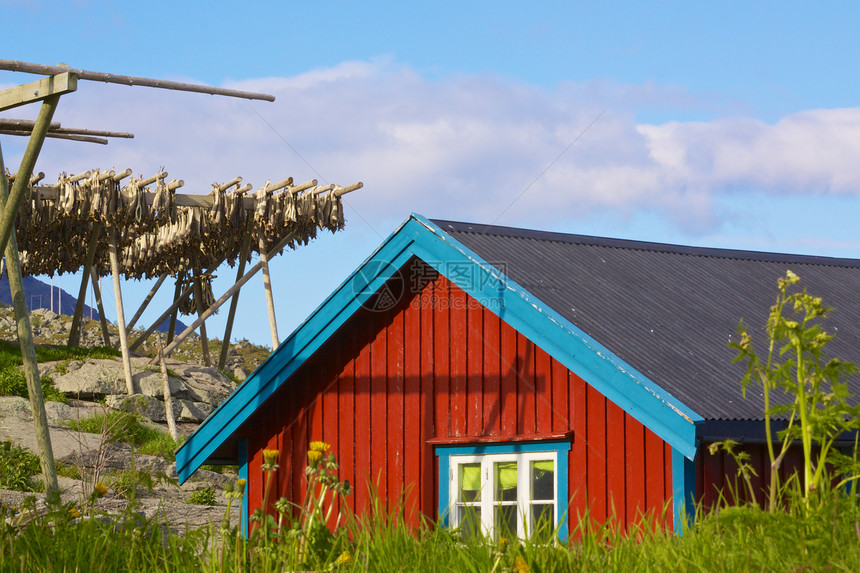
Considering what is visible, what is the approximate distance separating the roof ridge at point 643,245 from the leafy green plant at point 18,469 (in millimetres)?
8475

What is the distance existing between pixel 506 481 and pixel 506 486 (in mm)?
41

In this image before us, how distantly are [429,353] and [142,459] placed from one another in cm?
951

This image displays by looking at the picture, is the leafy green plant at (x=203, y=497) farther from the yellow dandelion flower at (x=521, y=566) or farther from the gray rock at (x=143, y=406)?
the yellow dandelion flower at (x=521, y=566)

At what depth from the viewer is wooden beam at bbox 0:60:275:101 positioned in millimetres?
9188

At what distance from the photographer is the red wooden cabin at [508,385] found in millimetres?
7891

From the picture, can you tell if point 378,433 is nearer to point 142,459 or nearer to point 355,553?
point 355,553

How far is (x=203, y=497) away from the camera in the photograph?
16562 millimetres

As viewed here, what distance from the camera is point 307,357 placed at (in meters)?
9.97

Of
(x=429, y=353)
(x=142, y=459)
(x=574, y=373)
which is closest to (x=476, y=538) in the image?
(x=574, y=373)

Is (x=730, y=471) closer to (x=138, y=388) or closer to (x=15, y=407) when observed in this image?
(x=15, y=407)

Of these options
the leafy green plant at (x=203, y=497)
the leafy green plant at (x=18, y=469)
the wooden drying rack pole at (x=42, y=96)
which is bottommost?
the leafy green plant at (x=203, y=497)

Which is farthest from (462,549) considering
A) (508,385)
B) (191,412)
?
(191,412)

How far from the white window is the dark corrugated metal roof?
1.27m

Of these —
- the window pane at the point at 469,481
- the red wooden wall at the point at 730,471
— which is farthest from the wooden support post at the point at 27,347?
the red wooden wall at the point at 730,471
